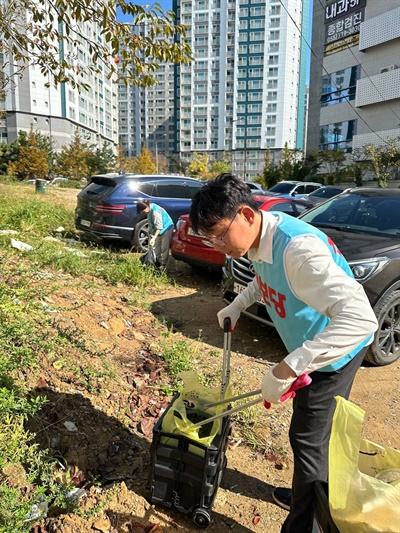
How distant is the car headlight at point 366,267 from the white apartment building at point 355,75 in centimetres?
3234

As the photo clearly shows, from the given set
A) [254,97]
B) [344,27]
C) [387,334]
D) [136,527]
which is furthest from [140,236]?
[254,97]

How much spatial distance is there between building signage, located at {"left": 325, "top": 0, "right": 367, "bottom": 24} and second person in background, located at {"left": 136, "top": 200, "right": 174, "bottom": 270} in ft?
129

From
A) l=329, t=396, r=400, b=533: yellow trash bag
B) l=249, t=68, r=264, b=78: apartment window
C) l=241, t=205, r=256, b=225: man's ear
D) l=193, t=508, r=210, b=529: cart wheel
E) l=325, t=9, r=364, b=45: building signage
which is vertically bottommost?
l=193, t=508, r=210, b=529: cart wheel

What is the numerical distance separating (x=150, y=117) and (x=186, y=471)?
110m

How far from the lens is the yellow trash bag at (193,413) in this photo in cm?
200

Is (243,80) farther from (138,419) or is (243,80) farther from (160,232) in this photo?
(138,419)

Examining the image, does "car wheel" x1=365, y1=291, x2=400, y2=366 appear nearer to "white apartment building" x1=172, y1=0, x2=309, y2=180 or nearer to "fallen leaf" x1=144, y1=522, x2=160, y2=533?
"fallen leaf" x1=144, y1=522, x2=160, y2=533

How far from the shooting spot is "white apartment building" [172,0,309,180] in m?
78.1

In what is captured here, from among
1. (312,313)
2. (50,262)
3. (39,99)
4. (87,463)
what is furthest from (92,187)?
(39,99)

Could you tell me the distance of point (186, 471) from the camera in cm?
204

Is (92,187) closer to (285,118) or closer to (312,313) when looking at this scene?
(312,313)

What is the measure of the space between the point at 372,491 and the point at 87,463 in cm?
174

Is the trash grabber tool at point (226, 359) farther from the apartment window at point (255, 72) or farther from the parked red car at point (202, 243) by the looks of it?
the apartment window at point (255, 72)

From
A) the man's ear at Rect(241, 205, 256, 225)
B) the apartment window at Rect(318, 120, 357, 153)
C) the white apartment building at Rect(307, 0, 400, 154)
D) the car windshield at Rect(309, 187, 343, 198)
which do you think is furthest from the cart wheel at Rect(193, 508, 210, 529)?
the apartment window at Rect(318, 120, 357, 153)
